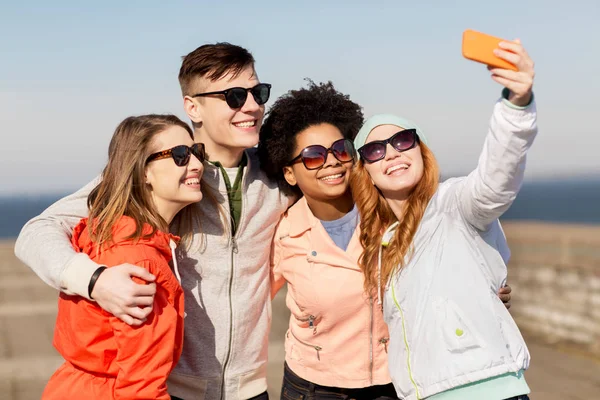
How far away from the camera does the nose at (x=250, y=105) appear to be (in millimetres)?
3469

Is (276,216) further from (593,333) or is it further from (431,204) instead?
(593,333)

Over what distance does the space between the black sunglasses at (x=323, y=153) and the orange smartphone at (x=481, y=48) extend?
148 cm

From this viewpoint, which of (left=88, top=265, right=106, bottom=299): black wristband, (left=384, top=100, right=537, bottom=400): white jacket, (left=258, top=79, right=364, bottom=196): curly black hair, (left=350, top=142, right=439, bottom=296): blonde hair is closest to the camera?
(left=384, top=100, right=537, bottom=400): white jacket

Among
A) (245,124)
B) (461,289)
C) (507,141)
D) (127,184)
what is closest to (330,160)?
(245,124)

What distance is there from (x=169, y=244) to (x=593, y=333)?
5281 millimetres

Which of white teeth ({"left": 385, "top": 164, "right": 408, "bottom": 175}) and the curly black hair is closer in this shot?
white teeth ({"left": 385, "top": 164, "right": 408, "bottom": 175})

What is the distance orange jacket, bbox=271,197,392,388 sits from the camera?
3.38m

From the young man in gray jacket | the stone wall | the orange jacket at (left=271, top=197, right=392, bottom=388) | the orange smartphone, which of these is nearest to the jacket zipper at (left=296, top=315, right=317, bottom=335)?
the orange jacket at (left=271, top=197, right=392, bottom=388)

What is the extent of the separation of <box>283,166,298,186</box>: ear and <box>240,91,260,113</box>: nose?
1.48 ft

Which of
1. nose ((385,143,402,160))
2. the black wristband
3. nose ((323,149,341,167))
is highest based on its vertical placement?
nose ((385,143,402,160))

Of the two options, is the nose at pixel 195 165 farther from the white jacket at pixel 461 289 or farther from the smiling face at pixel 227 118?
the white jacket at pixel 461 289

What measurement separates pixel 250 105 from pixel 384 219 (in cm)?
91

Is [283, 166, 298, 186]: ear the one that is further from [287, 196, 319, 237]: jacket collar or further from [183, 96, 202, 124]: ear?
[183, 96, 202, 124]: ear

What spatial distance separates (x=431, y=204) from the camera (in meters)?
2.78
